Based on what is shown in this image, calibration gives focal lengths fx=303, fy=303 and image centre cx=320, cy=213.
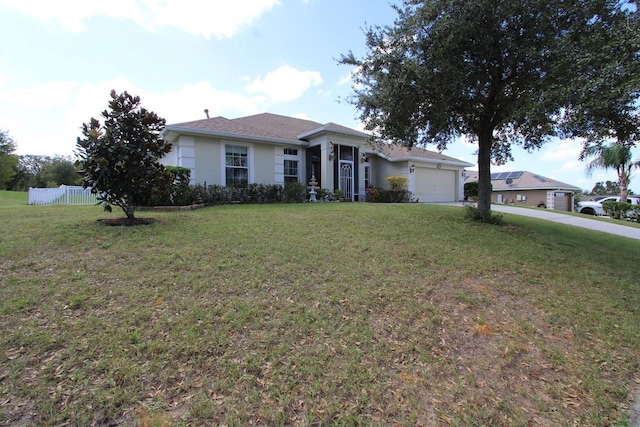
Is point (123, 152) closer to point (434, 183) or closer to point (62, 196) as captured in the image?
point (62, 196)

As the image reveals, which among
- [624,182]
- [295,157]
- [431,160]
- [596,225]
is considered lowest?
[596,225]

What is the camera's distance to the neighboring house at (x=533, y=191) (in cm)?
2723

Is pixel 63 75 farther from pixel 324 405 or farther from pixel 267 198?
pixel 324 405

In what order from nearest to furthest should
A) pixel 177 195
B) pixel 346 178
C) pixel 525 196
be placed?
pixel 177 195 → pixel 346 178 → pixel 525 196

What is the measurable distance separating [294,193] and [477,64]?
791 centimetres

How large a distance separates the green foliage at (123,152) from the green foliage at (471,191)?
19.6 m

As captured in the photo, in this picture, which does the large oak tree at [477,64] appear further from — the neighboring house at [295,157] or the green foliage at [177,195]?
the green foliage at [177,195]

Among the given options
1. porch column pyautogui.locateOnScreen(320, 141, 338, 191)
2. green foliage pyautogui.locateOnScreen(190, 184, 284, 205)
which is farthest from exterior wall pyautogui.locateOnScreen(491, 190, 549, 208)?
green foliage pyautogui.locateOnScreen(190, 184, 284, 205)

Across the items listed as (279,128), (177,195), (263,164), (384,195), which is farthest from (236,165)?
(384,195)

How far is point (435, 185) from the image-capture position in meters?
19.1

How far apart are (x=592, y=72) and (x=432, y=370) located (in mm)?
6079

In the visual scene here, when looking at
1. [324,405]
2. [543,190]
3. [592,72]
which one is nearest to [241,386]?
[324,405]

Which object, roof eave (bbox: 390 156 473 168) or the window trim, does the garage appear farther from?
the window trim

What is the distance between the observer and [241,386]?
239 cm
